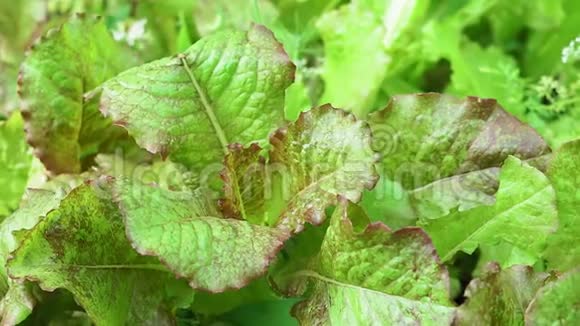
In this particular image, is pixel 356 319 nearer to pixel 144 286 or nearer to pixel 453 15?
pixel 144 286

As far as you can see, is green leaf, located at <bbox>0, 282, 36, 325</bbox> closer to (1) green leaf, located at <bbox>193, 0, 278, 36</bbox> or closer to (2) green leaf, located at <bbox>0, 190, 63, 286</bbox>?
(2) green leaf, located at <bbox>0, 190, 63, 286</bbox>

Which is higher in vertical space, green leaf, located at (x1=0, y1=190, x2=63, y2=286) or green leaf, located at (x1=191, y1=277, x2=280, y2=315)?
green leaf, located at (x1=0, y1=190, x2=63, y2=286)

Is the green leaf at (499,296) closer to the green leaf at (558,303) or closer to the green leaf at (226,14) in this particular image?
the green leaf at (558,303)

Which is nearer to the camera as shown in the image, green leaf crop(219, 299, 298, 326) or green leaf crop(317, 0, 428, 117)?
green leaf crop(219, 299, 298, 326)

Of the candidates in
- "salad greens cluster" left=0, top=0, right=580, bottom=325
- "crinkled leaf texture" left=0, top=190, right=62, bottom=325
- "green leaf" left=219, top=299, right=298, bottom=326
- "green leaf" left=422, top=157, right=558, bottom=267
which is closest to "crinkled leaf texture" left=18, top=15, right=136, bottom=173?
"salad greens cluster" left=0, top=0, right=580, bottom=325

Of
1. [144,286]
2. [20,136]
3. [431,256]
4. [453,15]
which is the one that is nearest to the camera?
[431,256]

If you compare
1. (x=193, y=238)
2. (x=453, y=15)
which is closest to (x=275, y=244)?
(x=193, y=238)
